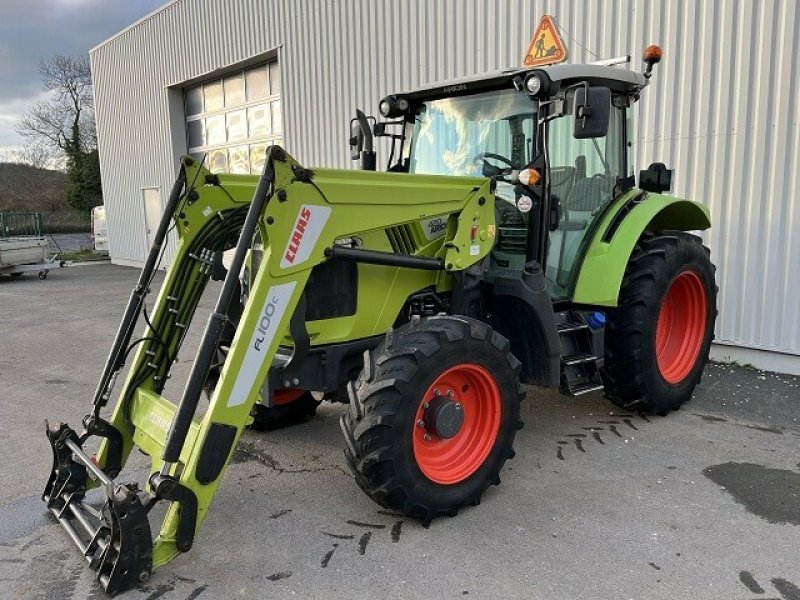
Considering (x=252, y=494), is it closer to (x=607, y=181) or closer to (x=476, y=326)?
(x=476, y=326)

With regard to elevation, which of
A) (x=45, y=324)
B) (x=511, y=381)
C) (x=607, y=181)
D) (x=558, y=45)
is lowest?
(x=45, y=324)

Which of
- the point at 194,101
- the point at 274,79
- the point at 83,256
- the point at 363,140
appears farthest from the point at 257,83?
the point at 83,256

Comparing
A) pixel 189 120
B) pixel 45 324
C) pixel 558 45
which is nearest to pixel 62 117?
pixel 189 120

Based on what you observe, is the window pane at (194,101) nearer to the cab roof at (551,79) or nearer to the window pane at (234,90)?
the window pane at (234,90)

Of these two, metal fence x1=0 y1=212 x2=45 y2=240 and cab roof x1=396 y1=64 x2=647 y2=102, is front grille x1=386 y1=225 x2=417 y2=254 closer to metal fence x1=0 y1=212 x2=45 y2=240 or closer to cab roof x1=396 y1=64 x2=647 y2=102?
cab roof x1=396 y1=64 x2=647 y2=102

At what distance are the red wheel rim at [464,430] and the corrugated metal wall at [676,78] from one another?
367 centimetres

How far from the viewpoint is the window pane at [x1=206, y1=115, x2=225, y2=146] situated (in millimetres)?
13958

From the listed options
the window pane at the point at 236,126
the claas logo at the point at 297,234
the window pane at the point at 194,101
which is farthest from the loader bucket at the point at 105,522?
the window pane at the point at 194,101

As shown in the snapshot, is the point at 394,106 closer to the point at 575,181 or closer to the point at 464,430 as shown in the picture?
the point at 575,181

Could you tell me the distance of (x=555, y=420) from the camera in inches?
190

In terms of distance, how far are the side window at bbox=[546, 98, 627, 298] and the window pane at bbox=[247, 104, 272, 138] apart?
903 cm

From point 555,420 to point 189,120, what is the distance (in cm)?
1271

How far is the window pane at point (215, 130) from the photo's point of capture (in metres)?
14.0

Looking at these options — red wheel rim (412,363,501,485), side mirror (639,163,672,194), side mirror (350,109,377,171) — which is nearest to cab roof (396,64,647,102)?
side mirror (350,109,377,171)
